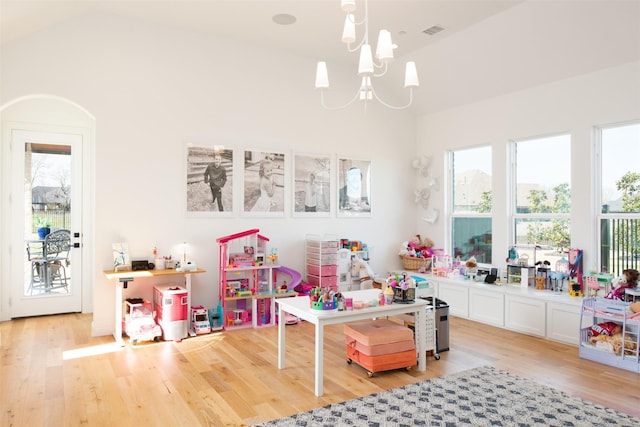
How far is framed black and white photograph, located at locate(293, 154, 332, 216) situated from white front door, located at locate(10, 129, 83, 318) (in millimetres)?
2873

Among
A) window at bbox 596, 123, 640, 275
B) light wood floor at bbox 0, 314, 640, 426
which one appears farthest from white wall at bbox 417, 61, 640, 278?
light wood floor at bbox 0, 314, 640, 426

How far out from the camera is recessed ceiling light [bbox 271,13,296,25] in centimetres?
470

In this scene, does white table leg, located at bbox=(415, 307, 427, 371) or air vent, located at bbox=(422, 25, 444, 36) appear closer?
white table leg, located at bbox=(415, 307, 427, 371)

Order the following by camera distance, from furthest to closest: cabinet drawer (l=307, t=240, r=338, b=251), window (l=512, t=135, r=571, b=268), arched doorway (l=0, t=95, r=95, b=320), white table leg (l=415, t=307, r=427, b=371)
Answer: cabinet drawer (l=307, t=240, r=338, b=251), arched doorway (l=0, t=95, r=95, b=320), window (l=512, t=135, r=571, b=268), white table leg (l=415, t=307, r=427, b=371)

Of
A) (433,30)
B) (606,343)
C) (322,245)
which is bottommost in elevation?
(606,343)

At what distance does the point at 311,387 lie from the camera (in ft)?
11.0

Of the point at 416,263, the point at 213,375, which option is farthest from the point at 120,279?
the point at 416,263

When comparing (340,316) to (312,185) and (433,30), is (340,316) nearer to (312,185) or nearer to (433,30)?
(312,185)

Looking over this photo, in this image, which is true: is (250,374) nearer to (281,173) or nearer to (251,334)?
(251,334)

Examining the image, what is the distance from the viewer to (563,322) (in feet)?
14.7

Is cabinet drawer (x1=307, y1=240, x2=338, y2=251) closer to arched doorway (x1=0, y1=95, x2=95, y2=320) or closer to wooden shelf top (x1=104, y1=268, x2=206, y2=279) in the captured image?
wooden shelf top (x1=104, y1=268, x2=206, y2=279)

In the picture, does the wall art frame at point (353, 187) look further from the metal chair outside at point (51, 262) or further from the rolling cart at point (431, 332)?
the metal chair outside at point (51, 262)

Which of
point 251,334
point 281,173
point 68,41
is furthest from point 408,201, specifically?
point 68,41

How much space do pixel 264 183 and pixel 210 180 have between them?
72 centimetres
